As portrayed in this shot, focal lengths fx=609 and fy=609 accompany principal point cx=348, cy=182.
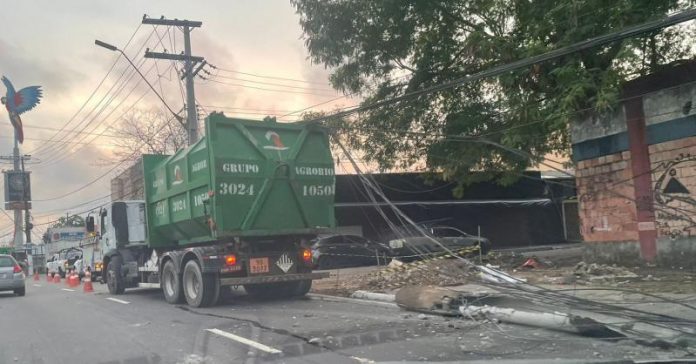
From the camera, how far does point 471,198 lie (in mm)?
30000

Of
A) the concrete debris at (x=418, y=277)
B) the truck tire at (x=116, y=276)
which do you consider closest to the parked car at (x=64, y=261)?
the truck tire at (x=116, y=276)

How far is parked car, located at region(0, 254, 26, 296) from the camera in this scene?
19.0m

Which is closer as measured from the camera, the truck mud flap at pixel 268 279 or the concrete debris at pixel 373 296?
the truck mud flap at pixel 268 279

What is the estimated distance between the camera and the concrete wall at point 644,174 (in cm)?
1262

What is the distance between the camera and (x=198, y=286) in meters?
12.3

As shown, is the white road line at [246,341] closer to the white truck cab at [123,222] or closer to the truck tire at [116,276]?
the white truck cab at [123,222]

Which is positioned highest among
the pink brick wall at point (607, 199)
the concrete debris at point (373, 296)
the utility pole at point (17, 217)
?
the utility pole at point (17, 217)

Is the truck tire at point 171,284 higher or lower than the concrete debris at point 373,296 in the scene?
higher

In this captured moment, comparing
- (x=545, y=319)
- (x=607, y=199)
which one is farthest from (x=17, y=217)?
(x=545, y=319)

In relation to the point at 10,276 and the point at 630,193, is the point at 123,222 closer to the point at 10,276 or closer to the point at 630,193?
the point at 10,276

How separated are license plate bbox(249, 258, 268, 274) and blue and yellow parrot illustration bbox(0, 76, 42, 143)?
167ft

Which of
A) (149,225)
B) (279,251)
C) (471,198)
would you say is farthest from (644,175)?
(471,198)

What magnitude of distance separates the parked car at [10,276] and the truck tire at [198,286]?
9.49 m

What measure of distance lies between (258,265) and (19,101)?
5280cm
